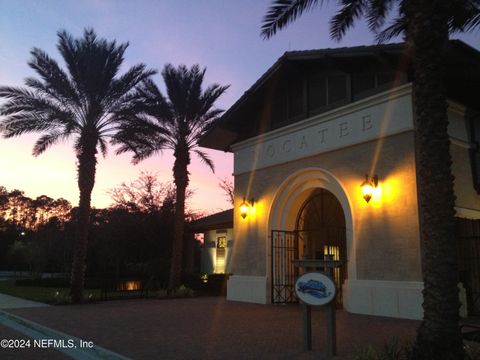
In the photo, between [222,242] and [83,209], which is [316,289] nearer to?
[83,209]

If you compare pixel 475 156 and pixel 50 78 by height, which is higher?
pixel 50 78

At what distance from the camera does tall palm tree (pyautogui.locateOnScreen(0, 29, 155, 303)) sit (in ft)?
56.1

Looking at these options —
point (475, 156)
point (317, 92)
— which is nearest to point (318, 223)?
point (317, 92)

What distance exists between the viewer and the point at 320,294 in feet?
23.7

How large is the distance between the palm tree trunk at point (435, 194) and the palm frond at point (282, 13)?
3224 mm

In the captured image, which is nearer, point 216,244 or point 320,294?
point 320,294

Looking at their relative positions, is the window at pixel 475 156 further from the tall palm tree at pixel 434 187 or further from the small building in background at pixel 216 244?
the small building in background at pixel 216 244

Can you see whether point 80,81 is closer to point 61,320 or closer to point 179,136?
point 179,136

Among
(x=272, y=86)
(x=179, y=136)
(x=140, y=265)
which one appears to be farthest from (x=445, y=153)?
(x=140, y=265)

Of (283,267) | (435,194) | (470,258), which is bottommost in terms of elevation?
(283,267)

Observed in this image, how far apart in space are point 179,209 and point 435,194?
15.3 meters

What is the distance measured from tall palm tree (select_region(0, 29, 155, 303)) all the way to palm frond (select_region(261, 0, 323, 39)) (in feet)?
31.5

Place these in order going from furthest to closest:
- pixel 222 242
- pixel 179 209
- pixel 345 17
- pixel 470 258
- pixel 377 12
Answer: pixel 222 242
pixel 179 209
pixel 470 258
pixel 377 12
pixel 345 17

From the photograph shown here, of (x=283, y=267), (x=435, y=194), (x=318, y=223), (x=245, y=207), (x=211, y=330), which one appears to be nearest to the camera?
(x=435, y=194)
